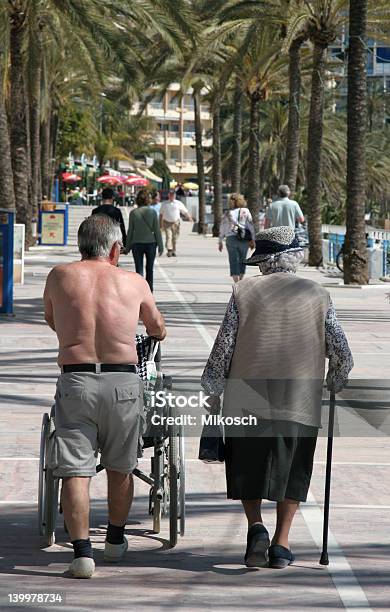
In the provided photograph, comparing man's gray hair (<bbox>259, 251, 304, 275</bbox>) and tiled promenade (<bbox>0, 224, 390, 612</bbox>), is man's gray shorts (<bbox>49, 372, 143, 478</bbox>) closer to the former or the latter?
Answer: tiled promenade (<bbox>0, 224, 390, 612</bbox>)

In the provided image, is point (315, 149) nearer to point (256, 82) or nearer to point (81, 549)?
point (256, 82)

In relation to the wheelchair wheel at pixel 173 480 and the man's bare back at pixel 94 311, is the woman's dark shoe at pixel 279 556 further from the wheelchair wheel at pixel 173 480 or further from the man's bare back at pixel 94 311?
the man's bare back at pixel 94 311

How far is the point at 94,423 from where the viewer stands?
20.7ft

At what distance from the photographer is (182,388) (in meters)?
12.0

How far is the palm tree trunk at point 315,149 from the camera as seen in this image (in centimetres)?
3381

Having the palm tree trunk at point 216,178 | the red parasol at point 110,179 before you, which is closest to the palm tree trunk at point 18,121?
the palm tree trunk at point 216,178

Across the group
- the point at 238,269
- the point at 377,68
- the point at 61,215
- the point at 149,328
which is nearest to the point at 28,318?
the point at 238,269

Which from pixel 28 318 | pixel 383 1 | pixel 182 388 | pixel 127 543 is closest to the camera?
pixel 127 543

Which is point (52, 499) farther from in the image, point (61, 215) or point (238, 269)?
point (61, 215)

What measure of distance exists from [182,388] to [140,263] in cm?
976

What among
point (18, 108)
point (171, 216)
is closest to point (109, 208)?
point (18, 108)

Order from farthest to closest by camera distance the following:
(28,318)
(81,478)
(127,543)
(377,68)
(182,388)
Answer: (377,68)
(28,318)
(182,388)
(127,543)
(81,478)

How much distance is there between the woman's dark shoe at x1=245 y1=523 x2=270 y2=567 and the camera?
6398 mm

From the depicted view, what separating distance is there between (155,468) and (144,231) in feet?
47.0
